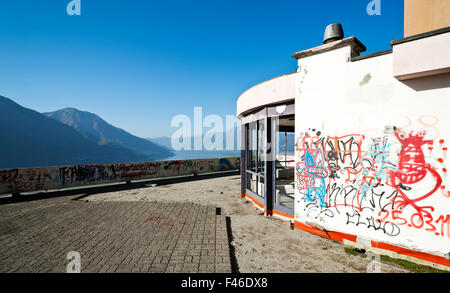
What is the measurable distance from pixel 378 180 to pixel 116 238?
6208mm

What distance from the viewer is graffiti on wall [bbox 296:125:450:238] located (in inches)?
147

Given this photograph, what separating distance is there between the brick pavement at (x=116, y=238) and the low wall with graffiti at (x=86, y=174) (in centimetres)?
273

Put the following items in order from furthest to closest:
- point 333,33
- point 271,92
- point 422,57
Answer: point 271,92 < point 333,33 < point 422,57

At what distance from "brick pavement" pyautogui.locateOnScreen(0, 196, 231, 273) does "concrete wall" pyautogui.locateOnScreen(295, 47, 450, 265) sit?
9.49 ft

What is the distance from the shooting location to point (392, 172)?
412 cm

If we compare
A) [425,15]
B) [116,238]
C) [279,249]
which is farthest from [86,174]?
[425,15]

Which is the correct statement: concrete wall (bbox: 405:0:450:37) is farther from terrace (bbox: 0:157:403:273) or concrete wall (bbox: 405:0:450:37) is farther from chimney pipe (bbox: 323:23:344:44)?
terrace (bbox: 0:157:403:273)

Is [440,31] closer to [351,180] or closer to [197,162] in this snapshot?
[351,180]

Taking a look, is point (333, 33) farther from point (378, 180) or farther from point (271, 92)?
point (378, 180)

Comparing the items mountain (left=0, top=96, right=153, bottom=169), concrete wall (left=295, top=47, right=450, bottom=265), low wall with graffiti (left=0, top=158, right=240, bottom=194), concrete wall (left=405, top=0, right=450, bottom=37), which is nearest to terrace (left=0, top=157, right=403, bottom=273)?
concrete wall (left=295, top=47, right=450, bottom=265)

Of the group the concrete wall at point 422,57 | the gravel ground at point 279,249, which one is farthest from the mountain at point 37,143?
the concrete wall at point 422,57

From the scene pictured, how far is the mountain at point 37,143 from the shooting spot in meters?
113

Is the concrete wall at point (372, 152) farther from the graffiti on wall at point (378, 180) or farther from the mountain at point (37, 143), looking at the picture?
the mountain at point (37, 143)

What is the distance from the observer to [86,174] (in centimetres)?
1177
